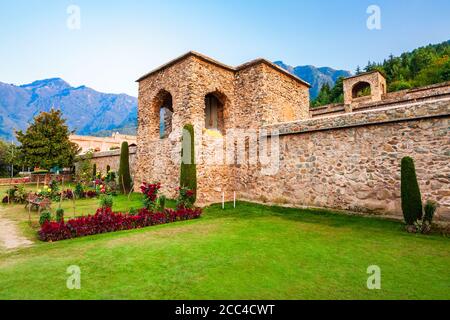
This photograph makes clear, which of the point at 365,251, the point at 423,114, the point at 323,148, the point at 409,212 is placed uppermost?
the point at 423,114

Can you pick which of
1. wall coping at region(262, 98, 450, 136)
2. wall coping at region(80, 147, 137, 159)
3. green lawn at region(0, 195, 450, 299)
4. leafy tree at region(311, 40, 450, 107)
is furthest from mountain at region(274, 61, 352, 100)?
green lawn at region(0, 195, 450, 299)

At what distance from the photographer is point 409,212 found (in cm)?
771

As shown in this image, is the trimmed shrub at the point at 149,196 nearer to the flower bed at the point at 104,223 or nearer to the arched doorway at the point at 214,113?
the flower bed at the point at 104,223

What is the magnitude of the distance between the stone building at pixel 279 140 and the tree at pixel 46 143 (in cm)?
1366

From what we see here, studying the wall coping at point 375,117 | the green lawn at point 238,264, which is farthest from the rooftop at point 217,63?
the green lawn at point 238,264

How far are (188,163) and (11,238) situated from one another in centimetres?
704

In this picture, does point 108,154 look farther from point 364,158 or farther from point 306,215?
point 364,158

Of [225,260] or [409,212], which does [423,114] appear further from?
[225,260]

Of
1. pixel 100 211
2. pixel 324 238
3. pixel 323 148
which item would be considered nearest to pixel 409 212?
pixel 324 238

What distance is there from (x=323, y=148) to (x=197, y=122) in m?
6.19

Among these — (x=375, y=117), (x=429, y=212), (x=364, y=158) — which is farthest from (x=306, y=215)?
(x=375, y=117)

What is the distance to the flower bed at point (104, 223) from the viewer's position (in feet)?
24.9

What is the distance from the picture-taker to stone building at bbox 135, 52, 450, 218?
28.0 ft

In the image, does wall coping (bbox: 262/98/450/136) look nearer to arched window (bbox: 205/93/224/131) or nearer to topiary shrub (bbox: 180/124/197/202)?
topiary shrub (bbox: 180/124/197/202)
